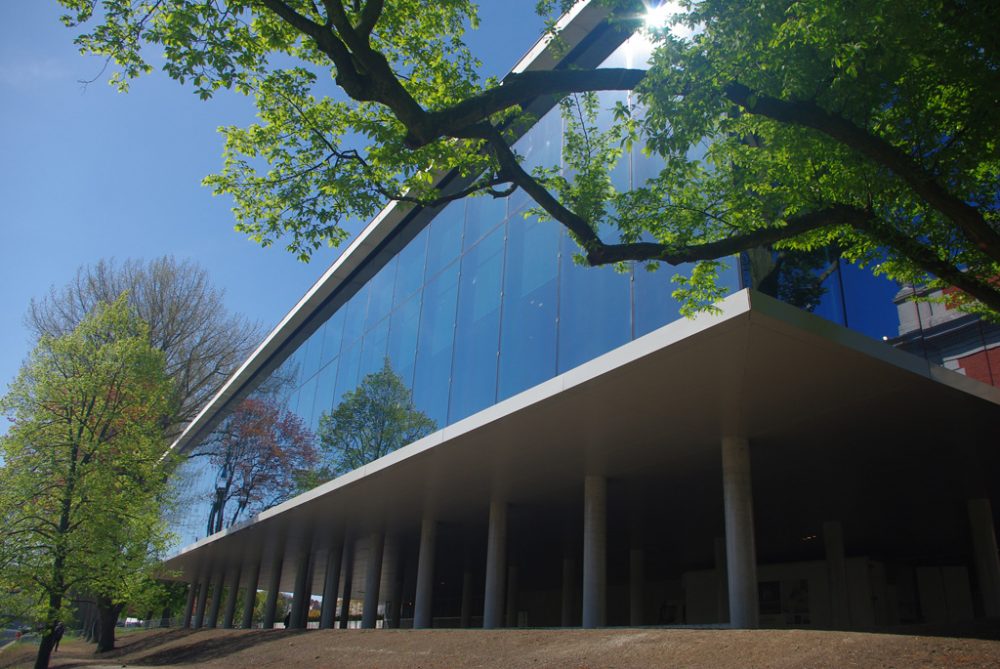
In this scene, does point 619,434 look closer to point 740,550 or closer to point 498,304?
point 740,550

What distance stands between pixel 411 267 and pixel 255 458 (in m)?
17.9

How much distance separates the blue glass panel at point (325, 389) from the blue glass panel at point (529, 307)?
13.2 meters

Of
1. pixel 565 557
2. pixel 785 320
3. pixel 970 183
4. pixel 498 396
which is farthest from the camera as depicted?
pixel 565 557

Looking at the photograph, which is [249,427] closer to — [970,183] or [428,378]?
[428,378]

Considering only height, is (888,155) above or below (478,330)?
below

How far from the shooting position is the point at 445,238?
77.5 ft

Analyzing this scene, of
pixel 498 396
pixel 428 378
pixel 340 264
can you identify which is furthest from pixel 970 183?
pixel 340 264

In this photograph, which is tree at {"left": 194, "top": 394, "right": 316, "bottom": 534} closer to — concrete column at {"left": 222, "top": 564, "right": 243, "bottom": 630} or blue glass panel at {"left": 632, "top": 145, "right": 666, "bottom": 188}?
concrete column at {"left": 222, "top": 564, "right": 243, "bottom": 630}

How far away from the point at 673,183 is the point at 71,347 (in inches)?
740

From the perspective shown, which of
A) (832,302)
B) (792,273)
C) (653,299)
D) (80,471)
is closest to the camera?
(792,273)

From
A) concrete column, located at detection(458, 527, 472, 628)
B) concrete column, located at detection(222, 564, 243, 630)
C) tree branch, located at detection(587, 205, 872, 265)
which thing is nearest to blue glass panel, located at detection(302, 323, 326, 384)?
concrete column, located at detection(458, 527, 472, 628)

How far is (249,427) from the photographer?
1539 inches

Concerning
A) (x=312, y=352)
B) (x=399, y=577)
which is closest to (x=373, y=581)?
(x=312, y=352)

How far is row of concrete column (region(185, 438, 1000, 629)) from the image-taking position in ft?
44.9
